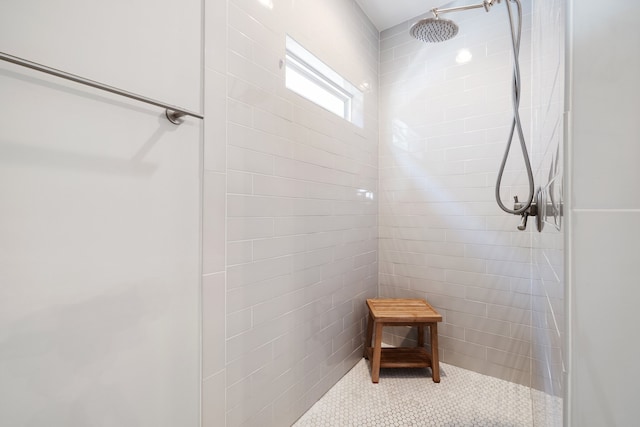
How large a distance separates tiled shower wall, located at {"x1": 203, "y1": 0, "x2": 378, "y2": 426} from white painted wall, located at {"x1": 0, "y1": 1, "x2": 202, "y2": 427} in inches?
3.7

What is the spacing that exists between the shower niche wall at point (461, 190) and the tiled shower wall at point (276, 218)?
14.9 inches

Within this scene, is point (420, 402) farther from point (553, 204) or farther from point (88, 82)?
point (88, 82)

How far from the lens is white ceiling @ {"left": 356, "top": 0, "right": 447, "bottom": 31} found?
77.2 inches

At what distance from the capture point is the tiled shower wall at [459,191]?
177cm

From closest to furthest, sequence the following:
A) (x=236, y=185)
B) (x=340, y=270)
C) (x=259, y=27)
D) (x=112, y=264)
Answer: (x=112, y=264) → (x=236, y=185) → (x=259, y=27) → (x=340, y=270)

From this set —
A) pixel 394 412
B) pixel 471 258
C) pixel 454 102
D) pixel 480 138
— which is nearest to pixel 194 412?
pixel 394 412

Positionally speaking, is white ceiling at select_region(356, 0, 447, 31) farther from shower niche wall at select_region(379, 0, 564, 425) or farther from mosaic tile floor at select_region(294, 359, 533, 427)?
mosaic tile floor at select_region(294, 359, 533, 427)

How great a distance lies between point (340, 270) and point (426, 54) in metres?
1.68

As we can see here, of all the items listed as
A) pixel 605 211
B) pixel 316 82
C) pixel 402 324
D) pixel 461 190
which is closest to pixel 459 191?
pixel 461 190

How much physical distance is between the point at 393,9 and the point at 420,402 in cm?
256

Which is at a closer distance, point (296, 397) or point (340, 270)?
point (296, 397)

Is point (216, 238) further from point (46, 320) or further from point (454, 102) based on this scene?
point (454, 102)

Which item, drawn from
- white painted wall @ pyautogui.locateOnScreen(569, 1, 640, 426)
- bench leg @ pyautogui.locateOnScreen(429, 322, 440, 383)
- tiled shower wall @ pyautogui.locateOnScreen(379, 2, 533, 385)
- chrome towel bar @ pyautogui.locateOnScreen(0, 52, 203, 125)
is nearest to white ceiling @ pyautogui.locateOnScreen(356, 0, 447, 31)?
tiled shower wall @ pyautogui.locateOnScreen(379, 2, 533, 385)

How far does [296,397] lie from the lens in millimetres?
1450
